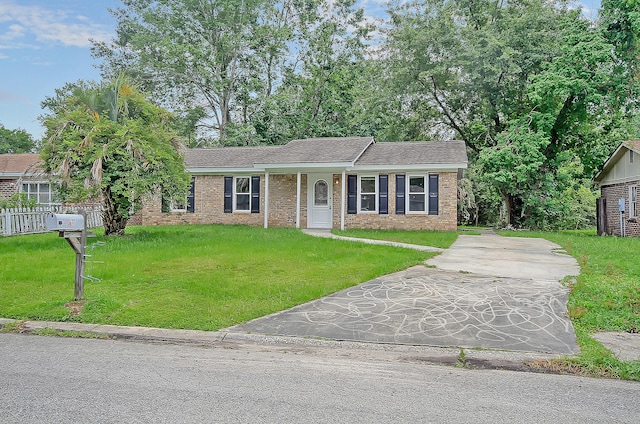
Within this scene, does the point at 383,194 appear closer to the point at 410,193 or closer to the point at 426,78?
Answer: the point at 410,193

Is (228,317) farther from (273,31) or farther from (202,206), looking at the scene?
(273,31)

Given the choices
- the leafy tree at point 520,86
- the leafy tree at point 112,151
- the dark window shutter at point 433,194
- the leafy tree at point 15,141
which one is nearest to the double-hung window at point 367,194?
the dark window shutter at point 433,194

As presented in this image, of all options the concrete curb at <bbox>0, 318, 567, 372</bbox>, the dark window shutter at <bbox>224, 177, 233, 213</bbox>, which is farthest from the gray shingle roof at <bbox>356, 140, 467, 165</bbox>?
the concrete curb at <bbox>0, 318, 567, 372</bbox>

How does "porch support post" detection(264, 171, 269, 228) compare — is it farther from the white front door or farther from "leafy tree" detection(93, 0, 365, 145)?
"leafy tree" detection(93, 0, 365, 145)

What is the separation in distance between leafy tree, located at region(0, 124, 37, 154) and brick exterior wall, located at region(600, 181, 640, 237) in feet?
155

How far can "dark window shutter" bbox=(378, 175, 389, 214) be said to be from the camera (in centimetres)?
1795

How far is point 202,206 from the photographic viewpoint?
67.5ft

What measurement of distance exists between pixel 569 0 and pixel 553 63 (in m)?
4.74

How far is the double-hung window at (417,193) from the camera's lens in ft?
57.8

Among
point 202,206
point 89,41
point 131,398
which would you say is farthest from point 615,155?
point 89,41

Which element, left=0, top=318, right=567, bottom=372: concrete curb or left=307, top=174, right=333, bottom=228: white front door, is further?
left=307, top=174, right=333, bottom=228: white front door

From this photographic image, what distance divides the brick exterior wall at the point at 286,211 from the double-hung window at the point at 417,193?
32 centimetres

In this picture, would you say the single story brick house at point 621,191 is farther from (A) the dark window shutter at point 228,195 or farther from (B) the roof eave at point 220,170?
(A) the dark window shutter at point 228,195

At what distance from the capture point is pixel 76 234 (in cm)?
643
